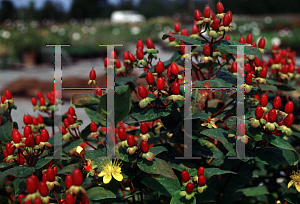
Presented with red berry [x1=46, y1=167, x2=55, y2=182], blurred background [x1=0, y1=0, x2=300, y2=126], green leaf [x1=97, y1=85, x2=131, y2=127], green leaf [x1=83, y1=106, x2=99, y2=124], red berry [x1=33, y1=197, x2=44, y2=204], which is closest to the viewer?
red berry [x1=33, y1=197, x2=44, y2=204]

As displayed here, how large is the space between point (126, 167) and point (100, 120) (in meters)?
0.17

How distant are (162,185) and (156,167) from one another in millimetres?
110

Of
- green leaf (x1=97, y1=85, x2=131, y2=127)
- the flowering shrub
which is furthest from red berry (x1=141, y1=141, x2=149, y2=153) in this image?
green leaf (x1=97, y1=85, x2=131, y2=127)

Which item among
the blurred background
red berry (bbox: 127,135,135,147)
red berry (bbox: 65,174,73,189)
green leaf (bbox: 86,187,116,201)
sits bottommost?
green leaf (bbox: 86,187,116,201)

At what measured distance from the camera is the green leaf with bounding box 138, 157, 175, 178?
2.62ft

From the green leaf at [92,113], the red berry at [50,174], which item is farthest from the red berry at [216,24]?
the red berry at [50,174]

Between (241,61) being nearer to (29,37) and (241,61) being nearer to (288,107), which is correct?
(288,107)

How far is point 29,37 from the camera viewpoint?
8320 mm

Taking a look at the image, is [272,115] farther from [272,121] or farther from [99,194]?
[99,194]

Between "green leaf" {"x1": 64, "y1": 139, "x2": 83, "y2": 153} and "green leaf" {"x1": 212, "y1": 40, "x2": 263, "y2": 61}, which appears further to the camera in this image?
"green leaf" {"x1": 64, "y1": 139, "x2": 83, "y2": 153}

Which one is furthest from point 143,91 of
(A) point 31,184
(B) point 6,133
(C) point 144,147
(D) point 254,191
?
(D) point 254,191

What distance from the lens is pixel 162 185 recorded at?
35.4 inches

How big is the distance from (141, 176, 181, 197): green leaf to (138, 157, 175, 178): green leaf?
0.09m

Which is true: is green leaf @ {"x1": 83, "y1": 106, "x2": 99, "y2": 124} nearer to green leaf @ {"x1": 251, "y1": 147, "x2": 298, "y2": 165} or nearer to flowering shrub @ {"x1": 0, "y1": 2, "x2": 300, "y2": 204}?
flowering shrub @ {"x1": 0, "y1": 2, "x2": 300, "y2": 204}
